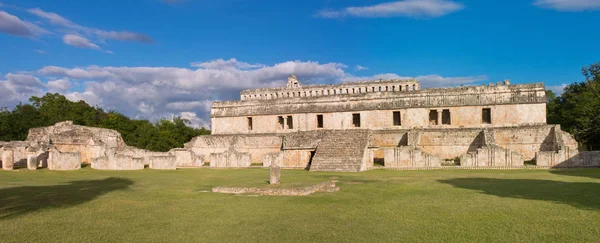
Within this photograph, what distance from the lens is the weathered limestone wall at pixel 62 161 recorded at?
21.8 metres

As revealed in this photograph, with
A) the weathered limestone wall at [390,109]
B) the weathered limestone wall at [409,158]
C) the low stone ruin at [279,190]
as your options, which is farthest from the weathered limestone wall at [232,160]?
the low stone ruin at [279,190]

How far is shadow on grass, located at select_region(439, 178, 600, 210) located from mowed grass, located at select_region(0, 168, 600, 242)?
2 centimetres

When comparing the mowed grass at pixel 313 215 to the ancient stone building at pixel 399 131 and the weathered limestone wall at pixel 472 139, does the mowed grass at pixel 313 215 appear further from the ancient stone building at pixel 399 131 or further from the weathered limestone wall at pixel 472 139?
the weathered limestone wall at pixel 472 139

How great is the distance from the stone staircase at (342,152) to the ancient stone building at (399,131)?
0.17ft

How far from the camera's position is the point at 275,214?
865cm

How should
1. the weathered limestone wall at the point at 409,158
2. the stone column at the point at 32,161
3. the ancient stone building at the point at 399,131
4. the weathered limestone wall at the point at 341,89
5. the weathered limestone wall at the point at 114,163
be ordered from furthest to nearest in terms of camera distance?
the weathered limestone wall at the point at 341,89 < the weathered limestone wall at the point at 114,163 < the ancient stone building at the point at 399,131 < the weathered limestone wall at the point at 409,158 < the stone column at the point at 32,161

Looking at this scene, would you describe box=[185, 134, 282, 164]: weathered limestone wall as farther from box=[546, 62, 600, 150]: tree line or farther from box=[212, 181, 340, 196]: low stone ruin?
box=[546, 62, 600, 150]: tree line

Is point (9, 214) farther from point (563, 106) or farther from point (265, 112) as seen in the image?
point (563, 106)

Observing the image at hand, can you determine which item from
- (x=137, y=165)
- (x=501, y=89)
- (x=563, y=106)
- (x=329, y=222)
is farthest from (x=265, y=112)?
(x=329, y=222)

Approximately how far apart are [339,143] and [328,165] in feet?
9.39

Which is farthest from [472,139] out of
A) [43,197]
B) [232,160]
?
[43,197]

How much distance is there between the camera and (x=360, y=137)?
25.5 m

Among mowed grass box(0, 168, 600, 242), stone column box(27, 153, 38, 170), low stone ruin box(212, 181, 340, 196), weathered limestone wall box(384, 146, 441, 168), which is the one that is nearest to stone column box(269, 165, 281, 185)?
low stone ruin box(212, 181, 340, 196)

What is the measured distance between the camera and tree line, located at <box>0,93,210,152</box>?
115 ft
